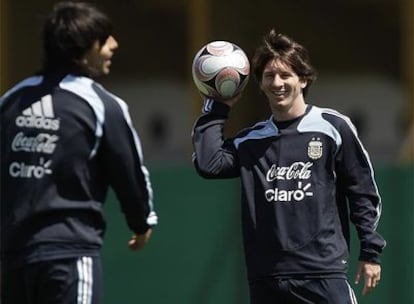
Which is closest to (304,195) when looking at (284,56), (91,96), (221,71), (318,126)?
(318,126)

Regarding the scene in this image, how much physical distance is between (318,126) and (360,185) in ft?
1.07

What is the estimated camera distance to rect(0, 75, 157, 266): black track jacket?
5.46m

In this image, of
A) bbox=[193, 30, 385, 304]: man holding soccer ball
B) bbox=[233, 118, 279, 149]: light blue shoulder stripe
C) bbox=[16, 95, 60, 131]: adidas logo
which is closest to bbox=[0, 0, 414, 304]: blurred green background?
bbox=[233, 118, 279, 149]: light blue shoulder stripe

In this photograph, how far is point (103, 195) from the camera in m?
5.62

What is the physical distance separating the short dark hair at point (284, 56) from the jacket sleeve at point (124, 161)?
70 centimetres

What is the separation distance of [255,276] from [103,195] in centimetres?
76

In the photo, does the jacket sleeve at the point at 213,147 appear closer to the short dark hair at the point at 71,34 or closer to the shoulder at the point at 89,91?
the shoulder at the point at 89,91

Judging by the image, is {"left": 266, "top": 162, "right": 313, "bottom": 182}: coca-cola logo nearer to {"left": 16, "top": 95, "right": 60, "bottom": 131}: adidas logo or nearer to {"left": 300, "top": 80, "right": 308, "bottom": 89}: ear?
{"left": 300, "top": 80, "right": 308, "bottom": 89}: ear

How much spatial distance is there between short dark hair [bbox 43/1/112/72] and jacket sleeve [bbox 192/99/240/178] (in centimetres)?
70

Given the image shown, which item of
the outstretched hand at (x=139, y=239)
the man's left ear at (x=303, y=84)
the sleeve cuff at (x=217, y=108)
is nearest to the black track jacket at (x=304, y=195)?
the man's left ear at (x=303, y=84)

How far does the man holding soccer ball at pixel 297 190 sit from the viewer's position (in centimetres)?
566

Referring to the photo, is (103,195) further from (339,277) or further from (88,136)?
(339,277)

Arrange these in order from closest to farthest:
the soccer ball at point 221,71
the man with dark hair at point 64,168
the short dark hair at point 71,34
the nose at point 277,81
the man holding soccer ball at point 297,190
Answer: the man with dark hair at point 64,168 → the short dark hair at point 71,34 → the man holding soccer ball at point 297,190 → the nose at point 277,81 → the soccer ball at point 221,71

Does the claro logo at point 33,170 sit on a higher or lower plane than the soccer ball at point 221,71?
lower
